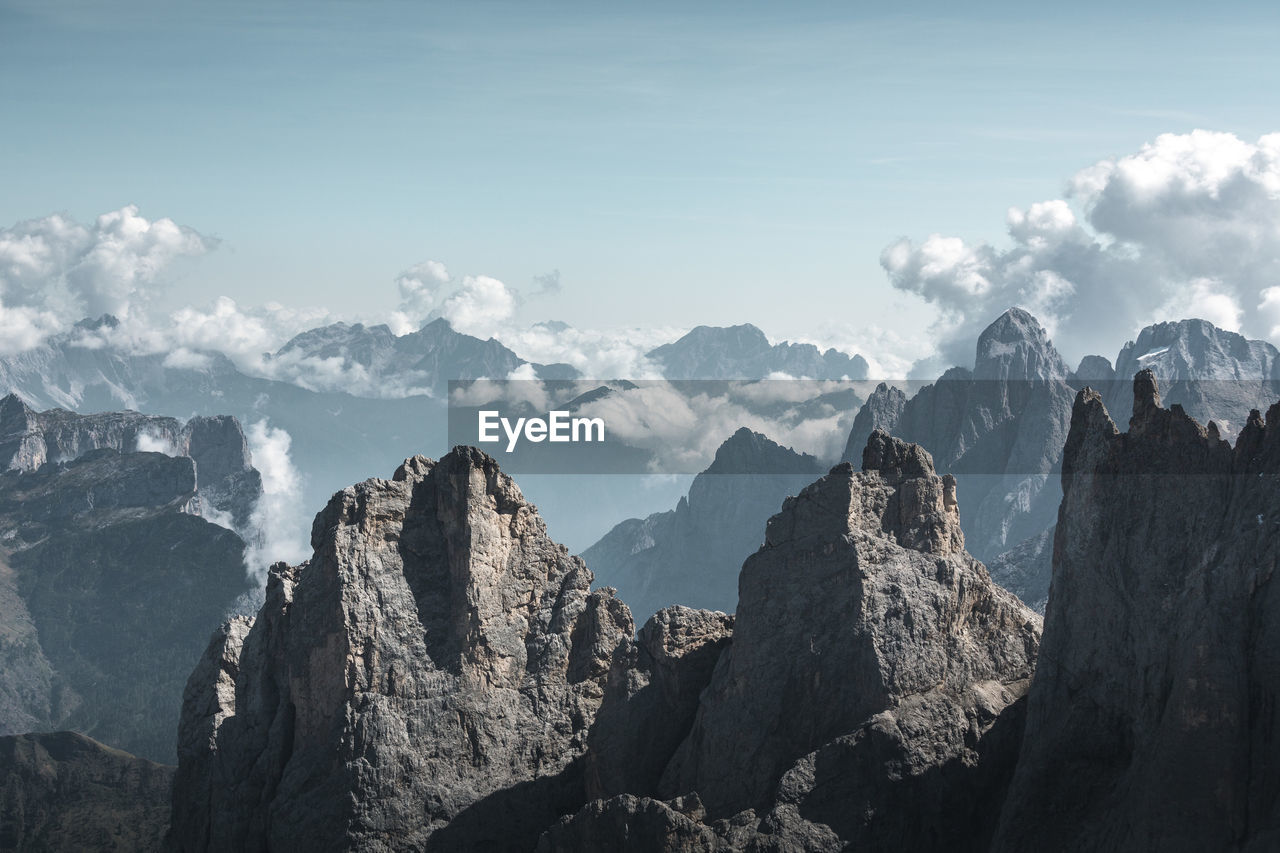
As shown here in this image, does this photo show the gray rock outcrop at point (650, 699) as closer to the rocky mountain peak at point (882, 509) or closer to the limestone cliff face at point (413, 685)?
the limestone cliff face at point (413, 685)

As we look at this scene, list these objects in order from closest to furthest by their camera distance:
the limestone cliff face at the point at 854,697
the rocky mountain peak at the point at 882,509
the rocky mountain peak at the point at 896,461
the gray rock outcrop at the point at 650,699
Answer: the limestone cliff face at the point at 854,697, the gray rock outcrop at the point at 650,699, the rocky mountain peak at the point at 882,509, the rocky mountain peak at the point at 896,461

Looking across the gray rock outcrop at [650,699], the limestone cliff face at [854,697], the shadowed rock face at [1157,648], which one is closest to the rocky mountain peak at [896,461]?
the limestone cliff face at [854,697]

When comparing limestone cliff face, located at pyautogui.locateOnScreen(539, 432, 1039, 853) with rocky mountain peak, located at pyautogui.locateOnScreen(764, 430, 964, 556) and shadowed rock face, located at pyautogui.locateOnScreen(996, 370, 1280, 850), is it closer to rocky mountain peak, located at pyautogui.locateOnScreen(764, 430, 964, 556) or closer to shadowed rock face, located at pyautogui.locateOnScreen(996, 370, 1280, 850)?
rocky mountain peak, located at pyautogui.locateOnScreen(764, 430, 964, 556)

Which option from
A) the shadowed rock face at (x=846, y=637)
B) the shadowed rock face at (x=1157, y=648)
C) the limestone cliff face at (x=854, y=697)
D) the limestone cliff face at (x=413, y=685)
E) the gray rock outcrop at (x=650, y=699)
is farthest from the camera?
the limestone cliff face at (x=413, y=685)

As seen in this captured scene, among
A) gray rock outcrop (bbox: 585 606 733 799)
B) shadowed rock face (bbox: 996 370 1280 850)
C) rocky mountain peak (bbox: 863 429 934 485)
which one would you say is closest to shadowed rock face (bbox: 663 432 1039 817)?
rocky mountain peak (bbox: 863 429 934 485)

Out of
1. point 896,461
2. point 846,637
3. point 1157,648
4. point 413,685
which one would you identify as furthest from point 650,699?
point 1157,648

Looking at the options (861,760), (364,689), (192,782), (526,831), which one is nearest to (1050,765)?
(861,760)
